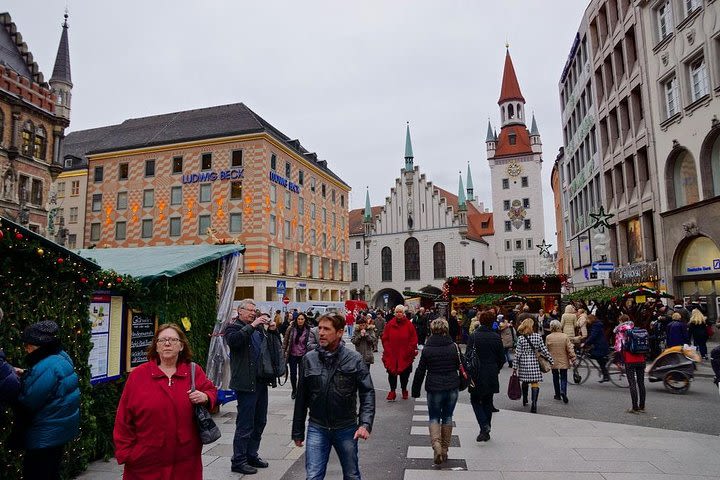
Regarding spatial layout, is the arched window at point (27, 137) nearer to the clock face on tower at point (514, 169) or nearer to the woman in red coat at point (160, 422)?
the woman in red coat at point (160, 422)

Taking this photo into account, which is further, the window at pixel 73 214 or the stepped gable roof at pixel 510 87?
the stepped gable roof at pixel 510 87

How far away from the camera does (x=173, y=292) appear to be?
26.8 feet

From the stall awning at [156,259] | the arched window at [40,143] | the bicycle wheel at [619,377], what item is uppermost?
the arched window at [40,143]

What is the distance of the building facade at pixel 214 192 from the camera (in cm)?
3919

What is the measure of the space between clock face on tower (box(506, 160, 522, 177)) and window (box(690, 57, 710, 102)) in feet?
161

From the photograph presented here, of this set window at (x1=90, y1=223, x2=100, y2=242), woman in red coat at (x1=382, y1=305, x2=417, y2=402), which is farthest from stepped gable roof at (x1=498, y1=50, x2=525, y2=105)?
woman in red coat at (x1=382, y1=305, x2=417, y2=402)

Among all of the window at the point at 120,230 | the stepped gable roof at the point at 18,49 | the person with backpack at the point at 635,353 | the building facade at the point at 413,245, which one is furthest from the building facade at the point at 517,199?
the person with backpack at the point at 635,353

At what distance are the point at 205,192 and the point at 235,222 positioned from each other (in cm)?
365

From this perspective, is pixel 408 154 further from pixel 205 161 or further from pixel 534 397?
pixel 534 397

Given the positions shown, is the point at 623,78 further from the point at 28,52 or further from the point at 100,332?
the point at 28,52

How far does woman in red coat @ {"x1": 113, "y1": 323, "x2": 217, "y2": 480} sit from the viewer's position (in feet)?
11.2

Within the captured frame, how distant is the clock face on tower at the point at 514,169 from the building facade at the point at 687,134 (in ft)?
152

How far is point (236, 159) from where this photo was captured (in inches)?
1578

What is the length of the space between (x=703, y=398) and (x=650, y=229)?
14.4 metres
